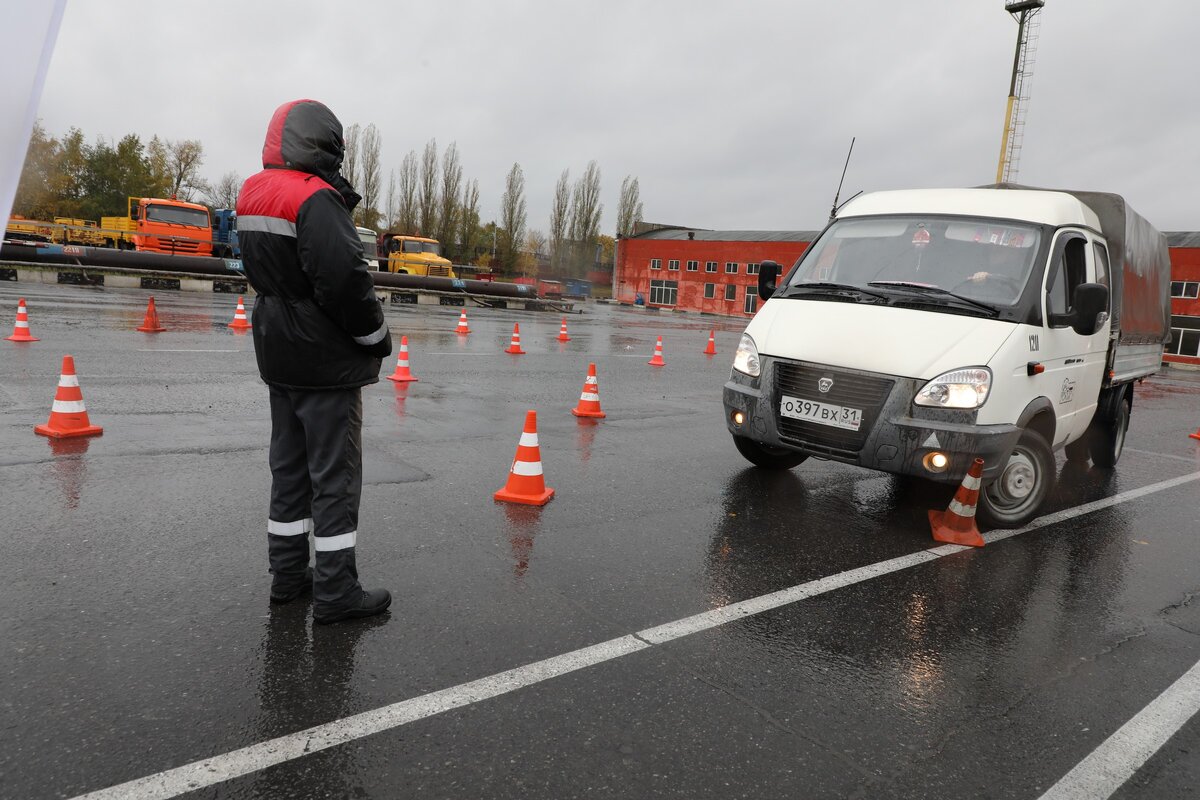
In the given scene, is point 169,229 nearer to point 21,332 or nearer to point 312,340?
point 21,332

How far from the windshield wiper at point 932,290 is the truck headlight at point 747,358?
1009mm

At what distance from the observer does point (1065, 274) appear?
19.6 feet

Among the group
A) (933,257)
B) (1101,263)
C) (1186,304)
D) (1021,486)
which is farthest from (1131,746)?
(1186,304)

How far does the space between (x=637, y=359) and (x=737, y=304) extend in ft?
143

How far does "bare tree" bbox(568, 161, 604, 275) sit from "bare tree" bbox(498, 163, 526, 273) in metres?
6.82

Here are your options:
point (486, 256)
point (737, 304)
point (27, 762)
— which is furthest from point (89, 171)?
point (27, 762)

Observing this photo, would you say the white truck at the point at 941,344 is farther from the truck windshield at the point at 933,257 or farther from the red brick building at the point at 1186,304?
the red brick building at the point at 1186,304

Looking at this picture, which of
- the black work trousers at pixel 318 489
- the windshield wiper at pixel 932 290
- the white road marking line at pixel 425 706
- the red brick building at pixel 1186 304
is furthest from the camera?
the red brick building at pixel 1186 304

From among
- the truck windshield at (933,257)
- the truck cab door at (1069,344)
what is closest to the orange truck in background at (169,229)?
the truck windshield at (933,257)

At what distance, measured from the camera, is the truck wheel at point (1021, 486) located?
5.63 metres

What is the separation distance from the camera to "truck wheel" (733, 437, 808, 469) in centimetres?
676

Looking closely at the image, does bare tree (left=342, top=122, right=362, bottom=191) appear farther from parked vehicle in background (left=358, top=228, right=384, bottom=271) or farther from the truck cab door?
the truck cab door

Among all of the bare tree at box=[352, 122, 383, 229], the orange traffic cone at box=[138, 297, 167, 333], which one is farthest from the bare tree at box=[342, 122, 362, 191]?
the orange traffic cone at box=[138, 297, 167, 333]

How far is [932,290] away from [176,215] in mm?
30082
